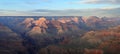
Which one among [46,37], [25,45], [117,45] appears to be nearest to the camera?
[117,45]

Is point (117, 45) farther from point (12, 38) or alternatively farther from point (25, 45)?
point (12, 38)

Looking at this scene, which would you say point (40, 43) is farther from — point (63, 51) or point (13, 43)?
point (63, 51)

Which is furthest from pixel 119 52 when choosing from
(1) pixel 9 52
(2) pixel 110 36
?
(1) pixel 9 52

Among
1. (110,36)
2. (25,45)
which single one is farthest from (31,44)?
(110,36)

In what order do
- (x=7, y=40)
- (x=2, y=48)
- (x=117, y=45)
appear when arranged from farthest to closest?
(x=7, y=40)
(x=2, y=48)
(x=117, y=45)

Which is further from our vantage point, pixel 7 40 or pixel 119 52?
pixel 7 40

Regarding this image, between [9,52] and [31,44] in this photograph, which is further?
[31,44]

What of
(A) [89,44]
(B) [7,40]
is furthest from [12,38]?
(A) [89,44]

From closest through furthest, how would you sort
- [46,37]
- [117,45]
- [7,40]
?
1. [117,45]
2. [7,40]
3. [46,37]

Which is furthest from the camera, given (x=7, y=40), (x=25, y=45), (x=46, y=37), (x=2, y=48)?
(x=46, y=37)
